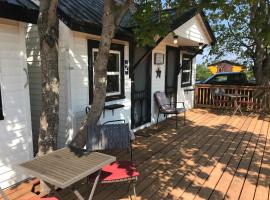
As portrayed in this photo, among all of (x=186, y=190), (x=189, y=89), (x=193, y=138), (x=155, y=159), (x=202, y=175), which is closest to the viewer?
(x=186, y=190)

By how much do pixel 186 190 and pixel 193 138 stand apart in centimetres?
246

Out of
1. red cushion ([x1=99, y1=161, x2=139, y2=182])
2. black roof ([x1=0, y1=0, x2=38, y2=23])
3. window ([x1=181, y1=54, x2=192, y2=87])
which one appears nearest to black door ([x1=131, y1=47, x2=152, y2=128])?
window ([x1=181, y1=54, x2=192, y2=87])

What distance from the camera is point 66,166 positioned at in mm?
2361

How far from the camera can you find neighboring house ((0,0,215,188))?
408 cm

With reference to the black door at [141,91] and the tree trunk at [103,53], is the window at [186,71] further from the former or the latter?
the tree trunk at [103,53]

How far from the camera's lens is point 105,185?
335cm

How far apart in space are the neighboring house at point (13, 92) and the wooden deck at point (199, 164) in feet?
1.35

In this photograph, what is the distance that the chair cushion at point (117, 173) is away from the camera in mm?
2709

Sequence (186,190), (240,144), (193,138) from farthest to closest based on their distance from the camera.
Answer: (193,138)
(240,144)
(186,190)

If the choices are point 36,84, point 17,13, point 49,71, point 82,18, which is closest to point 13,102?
point 49,71

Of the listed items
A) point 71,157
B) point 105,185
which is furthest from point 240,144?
point 71,157

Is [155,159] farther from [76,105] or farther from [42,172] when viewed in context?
[42,172]

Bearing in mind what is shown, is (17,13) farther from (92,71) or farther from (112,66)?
(112,66)

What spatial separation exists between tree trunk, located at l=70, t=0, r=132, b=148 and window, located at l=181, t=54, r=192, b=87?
555 cm
